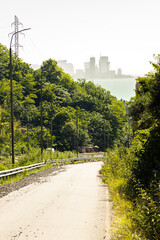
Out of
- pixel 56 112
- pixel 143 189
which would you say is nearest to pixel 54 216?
pixel 143 189

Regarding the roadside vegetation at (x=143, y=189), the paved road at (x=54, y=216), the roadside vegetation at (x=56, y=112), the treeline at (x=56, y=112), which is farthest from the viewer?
the treeline at (x=56, y=112)

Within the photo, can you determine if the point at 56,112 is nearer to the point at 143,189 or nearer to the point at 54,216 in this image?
the point at 54,216

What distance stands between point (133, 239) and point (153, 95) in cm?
870

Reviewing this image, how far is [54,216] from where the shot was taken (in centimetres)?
966

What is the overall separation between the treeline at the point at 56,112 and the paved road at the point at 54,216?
62558 millimetres

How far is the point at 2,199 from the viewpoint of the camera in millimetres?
12742

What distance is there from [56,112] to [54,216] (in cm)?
9699

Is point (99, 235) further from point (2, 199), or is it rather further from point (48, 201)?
point (2, 199)

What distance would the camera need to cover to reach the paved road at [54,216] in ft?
25.4

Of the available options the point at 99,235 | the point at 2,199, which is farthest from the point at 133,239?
the point at 2,199

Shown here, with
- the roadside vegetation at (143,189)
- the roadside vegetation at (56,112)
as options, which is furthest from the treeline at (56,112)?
the roadside vegetation at (143,189)

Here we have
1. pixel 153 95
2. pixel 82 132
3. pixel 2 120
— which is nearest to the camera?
pixel 153 95

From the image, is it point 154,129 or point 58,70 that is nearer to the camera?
point 154,129

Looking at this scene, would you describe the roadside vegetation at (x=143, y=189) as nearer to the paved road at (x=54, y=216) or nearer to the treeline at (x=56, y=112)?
the paved road at (x=54, y=216)
